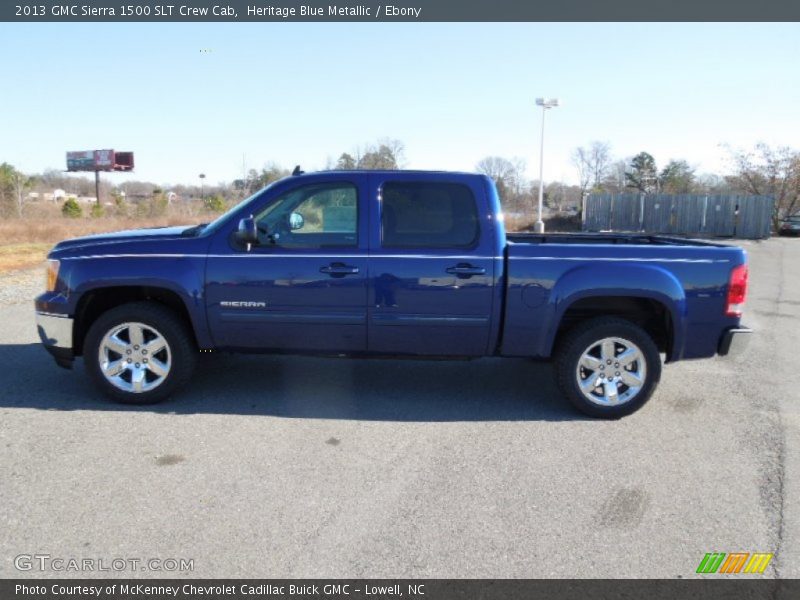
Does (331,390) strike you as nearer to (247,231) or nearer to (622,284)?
(247,231)

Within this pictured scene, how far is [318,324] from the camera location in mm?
4840

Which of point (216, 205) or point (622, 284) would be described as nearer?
point (622, 284)

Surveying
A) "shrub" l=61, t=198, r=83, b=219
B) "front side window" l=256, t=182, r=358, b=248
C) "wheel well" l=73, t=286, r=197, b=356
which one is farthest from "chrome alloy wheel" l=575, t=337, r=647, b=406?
"shrub" l=61, t=198, r=83, b=219

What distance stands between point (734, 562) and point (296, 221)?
3.70 metres

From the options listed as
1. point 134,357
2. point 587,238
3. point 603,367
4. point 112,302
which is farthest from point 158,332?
point 587,238

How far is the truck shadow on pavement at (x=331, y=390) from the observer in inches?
193

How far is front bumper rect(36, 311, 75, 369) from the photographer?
4949 millimetres

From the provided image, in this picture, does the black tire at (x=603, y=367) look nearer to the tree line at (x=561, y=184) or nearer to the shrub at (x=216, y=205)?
the tree line at (x=561, y=184)

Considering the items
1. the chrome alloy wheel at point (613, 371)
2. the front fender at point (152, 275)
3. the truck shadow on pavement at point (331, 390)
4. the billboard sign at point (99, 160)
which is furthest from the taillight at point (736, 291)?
the billboard sign at point (99, 160)

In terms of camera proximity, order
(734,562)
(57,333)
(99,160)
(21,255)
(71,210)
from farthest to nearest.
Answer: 1. (99,160)
2. (71,210)
3. (21,255)
4. (57,333)
5. (734,562)

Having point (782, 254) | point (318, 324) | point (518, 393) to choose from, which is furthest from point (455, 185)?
point (782, 254)

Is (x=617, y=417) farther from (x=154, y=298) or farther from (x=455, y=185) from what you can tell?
(x=154, y=298)

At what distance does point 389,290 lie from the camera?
4758 millimetres

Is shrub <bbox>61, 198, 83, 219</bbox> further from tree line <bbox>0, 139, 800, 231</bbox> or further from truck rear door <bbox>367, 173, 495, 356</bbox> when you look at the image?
truck rear door <bbox>367, 173, 495, 356</bbox>
